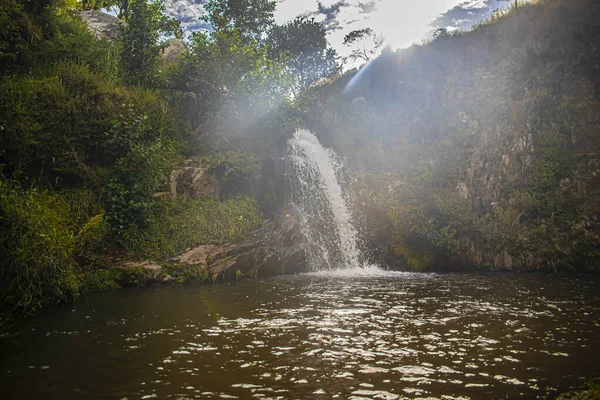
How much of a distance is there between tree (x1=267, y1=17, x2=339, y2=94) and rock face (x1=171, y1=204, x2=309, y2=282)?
2254 centimetres

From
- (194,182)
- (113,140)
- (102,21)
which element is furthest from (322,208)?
(102,21)

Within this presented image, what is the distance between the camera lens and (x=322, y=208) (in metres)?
16.7

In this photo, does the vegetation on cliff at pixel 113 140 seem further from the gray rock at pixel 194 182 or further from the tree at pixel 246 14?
the tree at pixel 246 14

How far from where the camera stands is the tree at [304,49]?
3606 cm

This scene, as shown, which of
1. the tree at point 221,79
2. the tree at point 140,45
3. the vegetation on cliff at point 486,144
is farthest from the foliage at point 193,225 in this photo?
the tree at point 140,45

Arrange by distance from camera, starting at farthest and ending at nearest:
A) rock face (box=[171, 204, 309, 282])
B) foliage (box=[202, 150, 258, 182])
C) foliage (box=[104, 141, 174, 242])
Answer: foliage (box=[202, 150, 258, 182])
rock face (box=[171, 204, 309, 282])
foliage (box=[104, 141, 174, 242])

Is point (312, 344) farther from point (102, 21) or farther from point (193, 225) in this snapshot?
point (102, 21)

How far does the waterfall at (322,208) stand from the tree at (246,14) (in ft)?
60.2

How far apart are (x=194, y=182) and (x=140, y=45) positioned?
6.95 m

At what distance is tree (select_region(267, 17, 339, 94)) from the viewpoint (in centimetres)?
3606

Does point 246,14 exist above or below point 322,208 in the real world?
above

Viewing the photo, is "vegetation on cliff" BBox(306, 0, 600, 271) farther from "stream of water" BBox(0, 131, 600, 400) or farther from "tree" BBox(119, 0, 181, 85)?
"tree" BBox(119, 0, 181, 85)

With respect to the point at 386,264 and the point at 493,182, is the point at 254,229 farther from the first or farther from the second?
the point at 493,182

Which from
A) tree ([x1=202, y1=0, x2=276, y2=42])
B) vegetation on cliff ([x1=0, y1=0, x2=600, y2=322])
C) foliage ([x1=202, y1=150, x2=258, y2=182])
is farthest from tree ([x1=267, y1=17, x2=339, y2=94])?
foliage ([x1=202, y1=150, x2=258, y2=182])
